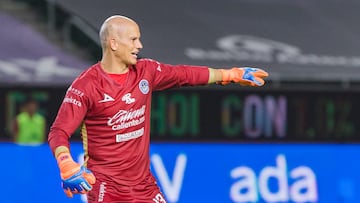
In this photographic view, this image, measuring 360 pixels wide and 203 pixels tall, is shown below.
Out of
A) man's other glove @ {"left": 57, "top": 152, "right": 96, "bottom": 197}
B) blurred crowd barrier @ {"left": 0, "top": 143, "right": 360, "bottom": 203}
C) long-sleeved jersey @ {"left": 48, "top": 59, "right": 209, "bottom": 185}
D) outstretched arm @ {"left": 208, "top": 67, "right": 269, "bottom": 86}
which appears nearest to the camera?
man's other glove @ {"left": 57, "top": 152, "right": 96, "bottom": 197}

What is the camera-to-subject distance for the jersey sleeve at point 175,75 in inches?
280

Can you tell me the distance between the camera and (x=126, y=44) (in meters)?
6.82

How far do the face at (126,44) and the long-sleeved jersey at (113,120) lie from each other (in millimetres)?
116

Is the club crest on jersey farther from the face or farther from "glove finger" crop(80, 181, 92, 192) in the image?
"glove finger" crop(80, 181, 92, 192)

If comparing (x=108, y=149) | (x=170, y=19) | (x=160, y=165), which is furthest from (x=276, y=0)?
(x=108, y=149)

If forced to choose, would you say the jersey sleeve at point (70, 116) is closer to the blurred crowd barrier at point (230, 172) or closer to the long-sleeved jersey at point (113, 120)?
the long-sleeved jersey at point (113, 120)

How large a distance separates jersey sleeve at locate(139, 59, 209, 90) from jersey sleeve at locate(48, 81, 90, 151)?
572 mm

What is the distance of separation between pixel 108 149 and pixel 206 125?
9.89 m

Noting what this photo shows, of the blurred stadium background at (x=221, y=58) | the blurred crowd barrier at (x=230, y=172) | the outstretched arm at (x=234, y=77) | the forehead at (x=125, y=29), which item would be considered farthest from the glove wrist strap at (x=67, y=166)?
the blurred stadium background at (x=221, y=58)

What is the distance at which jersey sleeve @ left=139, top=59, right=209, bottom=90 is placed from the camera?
7109mm

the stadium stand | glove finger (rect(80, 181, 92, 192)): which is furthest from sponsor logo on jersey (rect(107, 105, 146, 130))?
the stadium stand

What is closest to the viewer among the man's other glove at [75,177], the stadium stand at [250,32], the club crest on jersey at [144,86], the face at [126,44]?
the man's other glove at [75,177]

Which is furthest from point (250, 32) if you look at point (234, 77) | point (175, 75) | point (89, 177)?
point (89, 177)

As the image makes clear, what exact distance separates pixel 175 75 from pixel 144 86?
0.30 m
